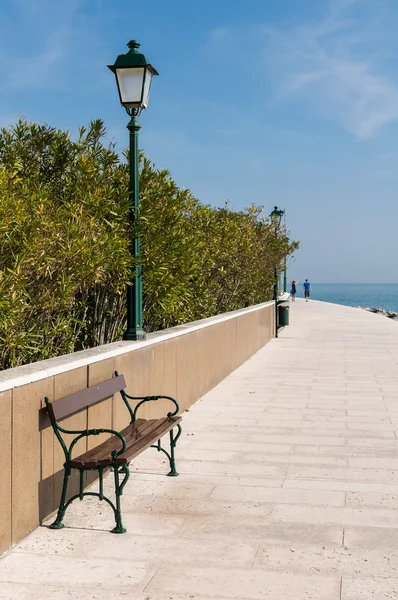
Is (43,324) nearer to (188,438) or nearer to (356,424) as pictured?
(188,438)

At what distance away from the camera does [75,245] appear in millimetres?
7574

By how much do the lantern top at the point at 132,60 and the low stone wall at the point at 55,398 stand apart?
2.95 meters

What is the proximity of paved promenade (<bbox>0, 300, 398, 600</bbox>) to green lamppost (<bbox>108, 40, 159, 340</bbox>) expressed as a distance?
1457 millimetres

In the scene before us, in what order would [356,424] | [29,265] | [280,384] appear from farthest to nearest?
[280,384], [356,424], [29,265]

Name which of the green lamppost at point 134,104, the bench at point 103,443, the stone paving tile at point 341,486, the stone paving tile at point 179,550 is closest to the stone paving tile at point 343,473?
the stone paving tile at point 341,486

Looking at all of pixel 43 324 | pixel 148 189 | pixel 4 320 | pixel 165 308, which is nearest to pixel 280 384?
pixel 165 308

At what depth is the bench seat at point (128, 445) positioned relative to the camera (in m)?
5.08

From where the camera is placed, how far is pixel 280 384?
12.5 meters

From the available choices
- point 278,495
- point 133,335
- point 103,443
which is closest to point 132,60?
point 133,335

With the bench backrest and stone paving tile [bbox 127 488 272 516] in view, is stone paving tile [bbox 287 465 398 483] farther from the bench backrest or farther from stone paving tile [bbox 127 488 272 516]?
the bench backrest

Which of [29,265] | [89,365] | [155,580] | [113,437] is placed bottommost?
[155,580]

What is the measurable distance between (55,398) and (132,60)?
13.4 ft

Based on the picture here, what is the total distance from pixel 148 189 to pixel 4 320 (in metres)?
4.09

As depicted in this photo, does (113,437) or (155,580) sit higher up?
(113,437)
